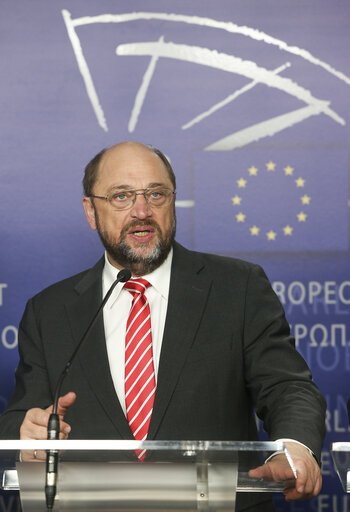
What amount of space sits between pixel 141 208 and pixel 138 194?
0.06m

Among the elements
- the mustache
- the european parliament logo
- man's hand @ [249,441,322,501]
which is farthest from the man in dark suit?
the european parliament logo

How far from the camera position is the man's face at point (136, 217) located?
9.20ft

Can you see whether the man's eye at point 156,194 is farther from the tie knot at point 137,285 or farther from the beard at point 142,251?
the tie knot at point 137,285

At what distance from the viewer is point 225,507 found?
1616 millimetres

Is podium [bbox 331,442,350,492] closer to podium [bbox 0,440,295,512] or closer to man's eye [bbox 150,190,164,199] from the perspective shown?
podium [bbox 0,440,295,512]

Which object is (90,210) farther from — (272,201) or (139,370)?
(272,201)

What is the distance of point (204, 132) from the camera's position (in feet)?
11.7

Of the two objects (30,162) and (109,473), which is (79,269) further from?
(109,473)

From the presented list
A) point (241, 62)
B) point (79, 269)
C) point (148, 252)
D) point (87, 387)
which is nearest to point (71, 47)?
point (241, 62)

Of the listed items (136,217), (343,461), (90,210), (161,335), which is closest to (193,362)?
(161,335)

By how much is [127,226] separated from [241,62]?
1146 mm

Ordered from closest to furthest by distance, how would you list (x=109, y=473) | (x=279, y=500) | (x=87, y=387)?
(x=109, y=473) → (x=87, y=387) → (x=279, y=500)

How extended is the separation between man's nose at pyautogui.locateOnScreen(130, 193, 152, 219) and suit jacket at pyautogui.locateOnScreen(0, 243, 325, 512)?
22 centimetres

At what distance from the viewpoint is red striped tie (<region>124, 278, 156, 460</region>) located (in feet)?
8.54
